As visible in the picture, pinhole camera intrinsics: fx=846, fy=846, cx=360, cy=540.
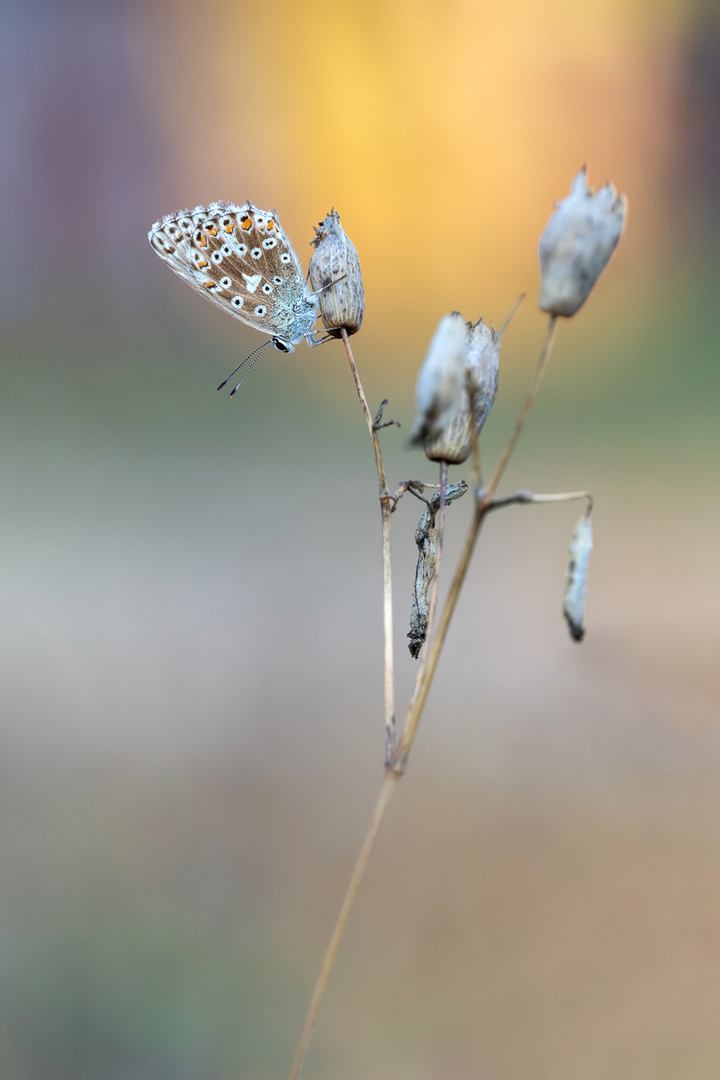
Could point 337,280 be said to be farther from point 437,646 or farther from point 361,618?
point 361,618

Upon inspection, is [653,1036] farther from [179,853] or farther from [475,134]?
[475,134]

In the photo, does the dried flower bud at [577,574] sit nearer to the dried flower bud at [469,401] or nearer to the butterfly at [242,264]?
the dried flower bud at [469,401]

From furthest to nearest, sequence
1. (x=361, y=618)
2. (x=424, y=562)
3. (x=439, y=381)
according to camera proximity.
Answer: (x=361, y=618) < (x=424, y=562) < (x=439, y=381)

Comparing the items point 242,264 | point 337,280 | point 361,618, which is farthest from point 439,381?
point 361,618

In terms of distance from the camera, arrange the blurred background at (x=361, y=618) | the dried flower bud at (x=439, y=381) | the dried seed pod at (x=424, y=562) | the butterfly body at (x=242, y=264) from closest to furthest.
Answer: the dried flower bud at (x=439, y=381)
the dried seed pod at (x=424, y=562)
the butterfly body at (x=242, y=264)
the blurred background at (x=361, y=618)

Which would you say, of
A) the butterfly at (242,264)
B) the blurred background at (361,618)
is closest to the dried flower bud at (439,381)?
the butterfly at (242,264)

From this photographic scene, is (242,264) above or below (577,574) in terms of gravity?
above

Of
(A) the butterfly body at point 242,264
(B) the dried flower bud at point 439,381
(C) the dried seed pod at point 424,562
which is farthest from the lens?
(A) the butterfly body at point 242,264
